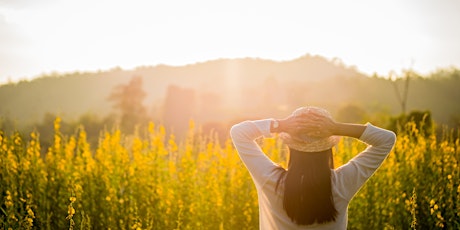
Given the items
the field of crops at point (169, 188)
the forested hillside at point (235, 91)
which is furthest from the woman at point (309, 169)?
the forested hillside at point (235, 91)

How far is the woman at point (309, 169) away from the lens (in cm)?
291

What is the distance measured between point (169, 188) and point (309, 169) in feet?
11.7

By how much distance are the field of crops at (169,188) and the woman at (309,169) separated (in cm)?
295

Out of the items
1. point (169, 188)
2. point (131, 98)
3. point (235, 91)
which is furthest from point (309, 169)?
point (235, 91)

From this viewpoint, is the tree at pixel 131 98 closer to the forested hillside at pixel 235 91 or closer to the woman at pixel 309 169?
the forested hillside at pixel 235 91

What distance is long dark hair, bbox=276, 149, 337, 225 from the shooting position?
9.47 feet

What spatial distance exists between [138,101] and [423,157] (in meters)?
58.7

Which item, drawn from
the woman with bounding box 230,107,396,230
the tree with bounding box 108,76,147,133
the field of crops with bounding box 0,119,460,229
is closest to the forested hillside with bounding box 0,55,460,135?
the tree with bounding box 108,76,147,133

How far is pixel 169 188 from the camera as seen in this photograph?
246 inches

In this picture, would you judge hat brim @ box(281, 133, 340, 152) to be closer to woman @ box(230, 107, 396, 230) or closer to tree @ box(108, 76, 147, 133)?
woman @ box(230, 107, 396, 230)

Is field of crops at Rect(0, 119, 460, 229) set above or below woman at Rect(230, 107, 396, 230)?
below

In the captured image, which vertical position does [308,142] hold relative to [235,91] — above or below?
above

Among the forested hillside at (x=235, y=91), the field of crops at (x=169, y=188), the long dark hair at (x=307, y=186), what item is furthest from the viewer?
the forested hillside at (x=235, y=91)

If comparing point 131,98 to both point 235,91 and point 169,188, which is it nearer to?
point 235,91
